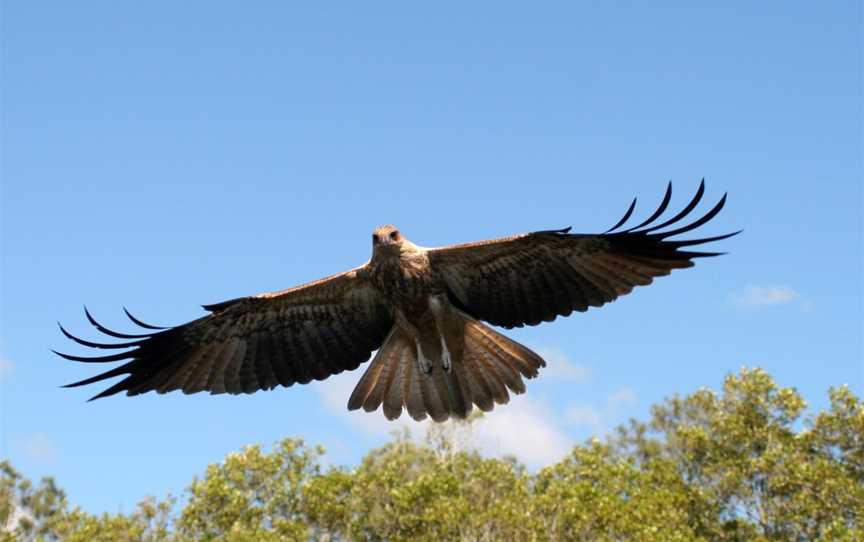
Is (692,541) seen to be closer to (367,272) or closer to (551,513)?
(551,513)

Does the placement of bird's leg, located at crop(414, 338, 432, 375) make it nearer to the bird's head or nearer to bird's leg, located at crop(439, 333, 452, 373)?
bird's leg, located at crop(439, 333, 452, 373)

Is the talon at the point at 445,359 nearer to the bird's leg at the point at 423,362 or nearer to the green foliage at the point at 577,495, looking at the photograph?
the bird's leg at the point at 423,362

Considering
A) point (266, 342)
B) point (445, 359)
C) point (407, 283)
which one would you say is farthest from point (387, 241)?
point (266, 342)

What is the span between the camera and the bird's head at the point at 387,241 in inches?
366

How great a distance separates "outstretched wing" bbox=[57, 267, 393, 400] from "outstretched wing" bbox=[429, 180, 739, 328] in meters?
0.90

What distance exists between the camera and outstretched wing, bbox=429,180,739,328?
29.2ft

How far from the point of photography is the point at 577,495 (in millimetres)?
21812

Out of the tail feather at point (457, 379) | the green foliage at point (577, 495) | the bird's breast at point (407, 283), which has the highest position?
the green foliage at point (577, 495)

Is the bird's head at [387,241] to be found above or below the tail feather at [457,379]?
above

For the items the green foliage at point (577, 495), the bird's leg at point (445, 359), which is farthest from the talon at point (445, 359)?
the green foliage at point (577, 495)

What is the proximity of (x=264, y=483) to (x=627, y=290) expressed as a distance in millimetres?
18688

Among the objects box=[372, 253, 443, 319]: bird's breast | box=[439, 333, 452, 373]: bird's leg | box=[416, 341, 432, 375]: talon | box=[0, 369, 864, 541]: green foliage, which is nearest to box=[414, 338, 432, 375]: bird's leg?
box=[416, 341, 432, 375]: talon

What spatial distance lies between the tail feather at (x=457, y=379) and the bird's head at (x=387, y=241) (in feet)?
2.65

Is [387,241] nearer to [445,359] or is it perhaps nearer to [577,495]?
[445,359]
